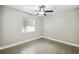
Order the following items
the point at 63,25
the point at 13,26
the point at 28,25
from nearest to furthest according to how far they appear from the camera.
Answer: the point at 28,25 < the point at 63,25 < the point at 13,26

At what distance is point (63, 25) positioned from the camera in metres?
1.87

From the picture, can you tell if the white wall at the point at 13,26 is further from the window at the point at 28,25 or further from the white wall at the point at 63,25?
the white wall at the point at 63,25

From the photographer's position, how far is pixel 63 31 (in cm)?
199

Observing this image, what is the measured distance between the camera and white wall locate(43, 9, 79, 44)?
181 cm

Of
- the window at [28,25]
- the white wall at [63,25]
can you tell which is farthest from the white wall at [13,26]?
the white wall at [63,25]

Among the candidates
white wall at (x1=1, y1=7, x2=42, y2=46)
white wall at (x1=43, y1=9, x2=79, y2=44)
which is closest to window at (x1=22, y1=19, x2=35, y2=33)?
white wall at (x1=1, y1=7, x2=42, y2=46)

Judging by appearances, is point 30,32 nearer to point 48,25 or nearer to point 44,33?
point 44,33

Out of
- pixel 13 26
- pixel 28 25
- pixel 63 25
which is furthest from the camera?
pixel 13 26

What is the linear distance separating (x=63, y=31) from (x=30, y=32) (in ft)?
3.26

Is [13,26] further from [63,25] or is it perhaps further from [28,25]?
[63,25]

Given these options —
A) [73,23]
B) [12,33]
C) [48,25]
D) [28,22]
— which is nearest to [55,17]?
[48,25]

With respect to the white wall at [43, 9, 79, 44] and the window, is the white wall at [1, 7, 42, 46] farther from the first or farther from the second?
the white wall at [43, 9, 79, 44]

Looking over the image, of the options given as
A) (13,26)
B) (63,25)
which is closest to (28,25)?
(13,26)

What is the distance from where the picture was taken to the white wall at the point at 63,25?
1810mm
